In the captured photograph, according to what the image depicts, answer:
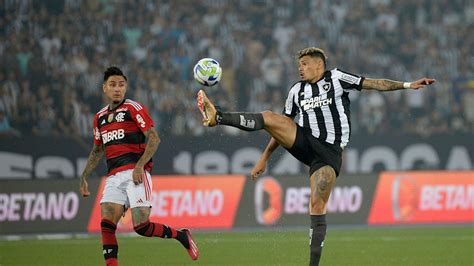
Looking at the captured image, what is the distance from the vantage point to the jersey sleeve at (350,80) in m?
9.64

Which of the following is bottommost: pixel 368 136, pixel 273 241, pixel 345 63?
pixel 273 241

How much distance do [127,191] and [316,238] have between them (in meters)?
1.93

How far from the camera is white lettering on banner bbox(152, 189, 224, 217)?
16.9 metres

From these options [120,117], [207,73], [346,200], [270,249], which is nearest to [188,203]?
[346,200]

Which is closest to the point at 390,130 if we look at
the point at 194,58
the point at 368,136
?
the point at 368,136

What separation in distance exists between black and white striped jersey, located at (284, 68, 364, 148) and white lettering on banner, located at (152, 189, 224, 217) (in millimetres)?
7343

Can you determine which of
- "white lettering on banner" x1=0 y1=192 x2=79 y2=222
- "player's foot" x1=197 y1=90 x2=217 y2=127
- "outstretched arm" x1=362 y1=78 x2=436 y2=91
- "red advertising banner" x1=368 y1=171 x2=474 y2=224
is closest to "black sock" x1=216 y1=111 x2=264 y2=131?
"player's foot" x1=197 y1=90 x2=217 y2=127

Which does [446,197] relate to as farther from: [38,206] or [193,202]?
[38,206]

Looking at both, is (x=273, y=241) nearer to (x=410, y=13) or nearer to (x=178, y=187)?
(x=178, y=187)

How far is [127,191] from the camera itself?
9734 mm

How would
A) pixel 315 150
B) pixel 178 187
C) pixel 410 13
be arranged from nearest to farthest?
pixel 315 150 → pixel 178 187 → pixel 410 13

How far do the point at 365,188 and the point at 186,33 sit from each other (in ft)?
18.3

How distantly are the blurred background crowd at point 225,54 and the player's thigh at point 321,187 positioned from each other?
28.4 feet

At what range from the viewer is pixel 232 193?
A: 57.5 ft
